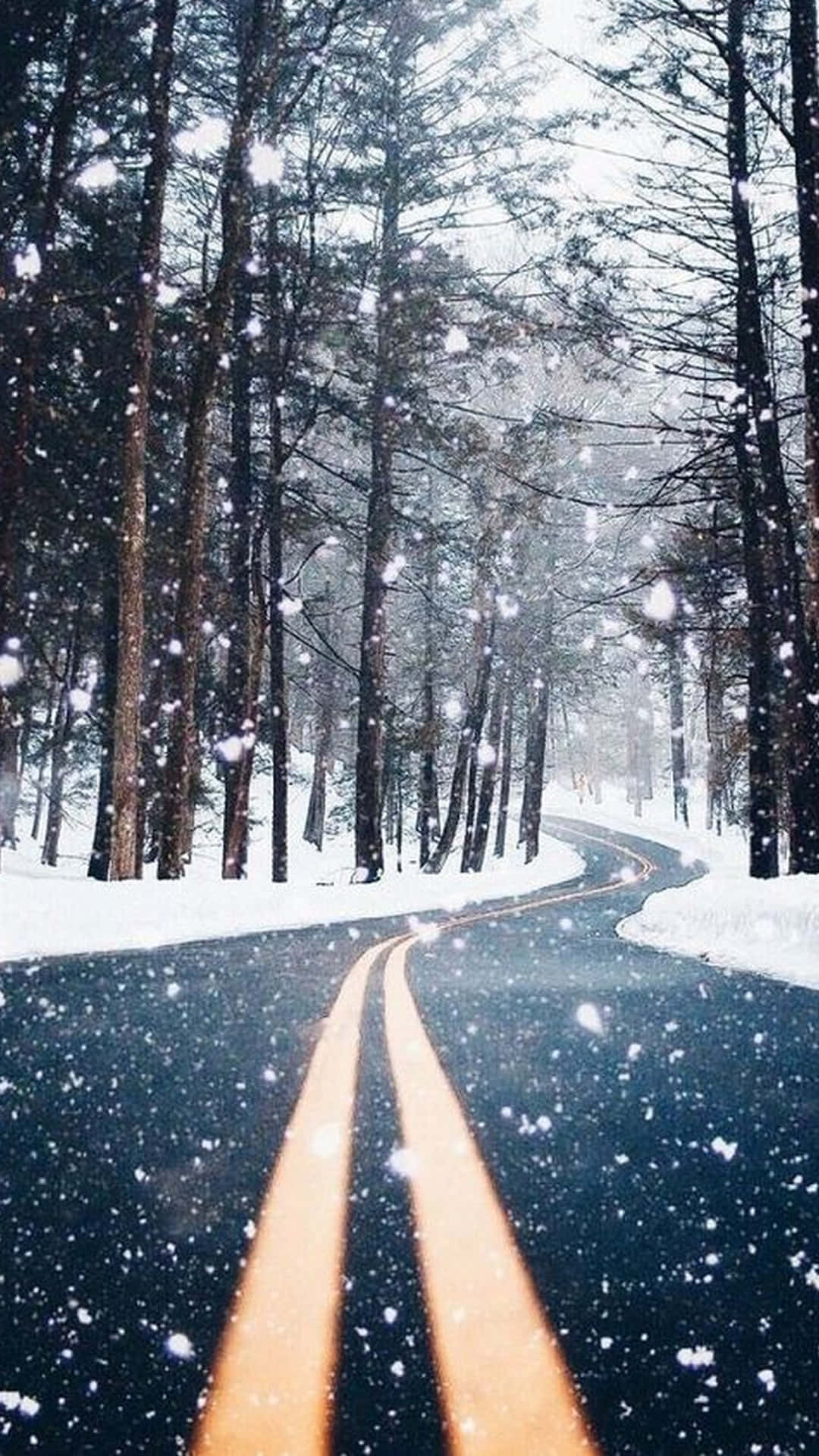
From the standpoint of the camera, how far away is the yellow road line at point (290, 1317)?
3.69ft

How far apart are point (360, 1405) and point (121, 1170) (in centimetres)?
116

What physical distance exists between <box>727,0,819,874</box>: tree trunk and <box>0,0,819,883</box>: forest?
54 millimetres

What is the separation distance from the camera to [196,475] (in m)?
14.6

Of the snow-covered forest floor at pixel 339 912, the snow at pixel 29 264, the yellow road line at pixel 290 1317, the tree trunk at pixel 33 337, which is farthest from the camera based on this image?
the snow at pixel 29 264

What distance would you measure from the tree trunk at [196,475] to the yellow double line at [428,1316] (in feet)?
39.1

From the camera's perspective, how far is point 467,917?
44.3 feet

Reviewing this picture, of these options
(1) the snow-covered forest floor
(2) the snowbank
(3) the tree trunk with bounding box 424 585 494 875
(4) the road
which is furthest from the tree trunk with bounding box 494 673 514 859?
(4) the road

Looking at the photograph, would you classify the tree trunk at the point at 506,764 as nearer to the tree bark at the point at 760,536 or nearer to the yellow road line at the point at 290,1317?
the tree bark at the point at 760,536

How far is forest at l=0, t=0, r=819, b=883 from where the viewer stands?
13.3 m

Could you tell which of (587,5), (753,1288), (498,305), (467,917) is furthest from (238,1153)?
(498,305)

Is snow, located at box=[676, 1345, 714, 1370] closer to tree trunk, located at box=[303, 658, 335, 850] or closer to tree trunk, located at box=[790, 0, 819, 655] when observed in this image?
tree trunk, located at box=[790, 0, 819, 655]

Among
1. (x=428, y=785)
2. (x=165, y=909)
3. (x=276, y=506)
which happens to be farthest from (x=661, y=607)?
(x=428, y=785)

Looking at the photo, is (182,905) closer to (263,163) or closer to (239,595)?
(239,595)

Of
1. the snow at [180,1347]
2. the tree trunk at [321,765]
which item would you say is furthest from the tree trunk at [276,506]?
the snow at [180,1347]
